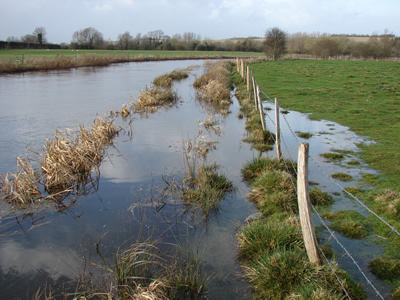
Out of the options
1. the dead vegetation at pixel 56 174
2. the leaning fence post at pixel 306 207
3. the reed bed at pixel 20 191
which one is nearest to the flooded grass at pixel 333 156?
the leaning fence post at pixel 306 207

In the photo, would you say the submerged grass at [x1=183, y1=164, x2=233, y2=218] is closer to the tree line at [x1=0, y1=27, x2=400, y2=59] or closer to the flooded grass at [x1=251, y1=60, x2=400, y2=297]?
the flooded grass at [x1=251, y1=60, x2=400, y2=297]

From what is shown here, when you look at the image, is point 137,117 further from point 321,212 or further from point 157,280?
point 157,280

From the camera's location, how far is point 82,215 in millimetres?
7281

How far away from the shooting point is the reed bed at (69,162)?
8.52m

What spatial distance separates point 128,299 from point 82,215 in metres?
3.28

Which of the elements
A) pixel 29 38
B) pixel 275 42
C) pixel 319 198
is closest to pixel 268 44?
pixel 275 42

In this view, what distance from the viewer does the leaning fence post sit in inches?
169

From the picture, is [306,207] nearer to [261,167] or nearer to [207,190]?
[207,190]

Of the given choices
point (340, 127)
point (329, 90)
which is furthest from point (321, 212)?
point (329, 90)

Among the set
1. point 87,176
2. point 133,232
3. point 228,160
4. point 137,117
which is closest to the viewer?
point 133,232

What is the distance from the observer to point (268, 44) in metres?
57.5

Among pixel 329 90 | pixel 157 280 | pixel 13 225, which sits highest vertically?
pixel 329 90

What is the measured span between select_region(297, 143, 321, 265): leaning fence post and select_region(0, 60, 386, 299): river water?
0.87 meters

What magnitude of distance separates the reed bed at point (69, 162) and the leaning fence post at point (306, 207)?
6.01 meters
